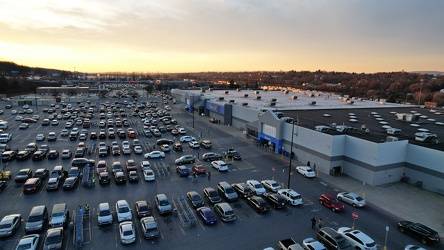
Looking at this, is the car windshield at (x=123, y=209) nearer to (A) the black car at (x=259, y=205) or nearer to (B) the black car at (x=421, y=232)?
(A) the black car at (x=259, y=205)

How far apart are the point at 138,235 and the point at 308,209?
11.8m

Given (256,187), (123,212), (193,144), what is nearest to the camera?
(123,212)

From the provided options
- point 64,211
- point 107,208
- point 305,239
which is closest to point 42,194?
point 64,211

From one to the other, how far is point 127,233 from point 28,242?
15.9 ft

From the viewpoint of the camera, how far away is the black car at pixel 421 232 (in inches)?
618

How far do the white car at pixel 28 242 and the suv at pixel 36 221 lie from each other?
1.05 metres

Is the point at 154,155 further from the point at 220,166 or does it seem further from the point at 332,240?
the point at 332,240

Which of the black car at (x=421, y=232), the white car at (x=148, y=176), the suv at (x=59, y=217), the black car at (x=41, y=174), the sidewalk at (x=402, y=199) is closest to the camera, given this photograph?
the black car at (x=421, y=232)

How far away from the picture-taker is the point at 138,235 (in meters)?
16.2

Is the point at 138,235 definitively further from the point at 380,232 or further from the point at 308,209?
the point at 380,232

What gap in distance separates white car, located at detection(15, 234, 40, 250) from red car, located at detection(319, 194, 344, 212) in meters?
18.3

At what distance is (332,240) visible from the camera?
15.1 m

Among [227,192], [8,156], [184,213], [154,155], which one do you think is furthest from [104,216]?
[8,156]

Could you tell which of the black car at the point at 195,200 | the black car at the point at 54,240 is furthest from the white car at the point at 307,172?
the black car at the point at 54,240
